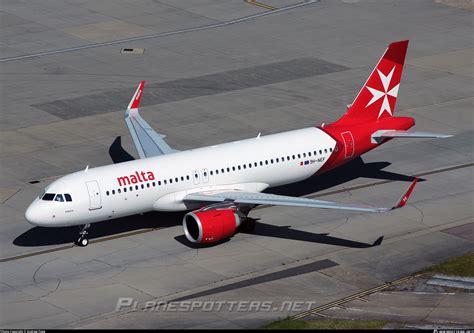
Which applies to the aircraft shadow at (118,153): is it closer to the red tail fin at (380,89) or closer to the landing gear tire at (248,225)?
the landing gear tire at (248,225)

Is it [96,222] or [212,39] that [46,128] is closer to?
[96,222]

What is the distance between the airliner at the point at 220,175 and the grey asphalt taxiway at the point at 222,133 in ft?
6.32

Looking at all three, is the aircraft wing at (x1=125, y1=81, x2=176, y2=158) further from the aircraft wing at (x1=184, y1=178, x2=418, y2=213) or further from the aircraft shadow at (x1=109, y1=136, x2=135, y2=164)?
the aircraft wing at (x1=184, y1=178, x2=418, y2=213)

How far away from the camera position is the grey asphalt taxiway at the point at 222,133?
56312 mm

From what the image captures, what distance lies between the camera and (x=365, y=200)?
68.2m

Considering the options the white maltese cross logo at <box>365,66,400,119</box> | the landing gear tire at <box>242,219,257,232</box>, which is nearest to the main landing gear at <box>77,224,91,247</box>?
the landing gear tire at <box>242,219,257,232</box>

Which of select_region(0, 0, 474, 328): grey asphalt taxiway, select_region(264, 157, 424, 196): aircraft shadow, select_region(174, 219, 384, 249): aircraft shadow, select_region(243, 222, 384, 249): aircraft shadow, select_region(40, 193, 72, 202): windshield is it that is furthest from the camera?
select_region(264, 157, 424, 196): aircraft shadow

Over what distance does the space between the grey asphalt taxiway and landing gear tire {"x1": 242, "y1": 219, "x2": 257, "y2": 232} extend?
0.59m

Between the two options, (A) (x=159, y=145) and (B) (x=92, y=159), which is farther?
(B) (x=92, y=159)

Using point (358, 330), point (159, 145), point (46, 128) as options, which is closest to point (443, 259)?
point (358, 330)

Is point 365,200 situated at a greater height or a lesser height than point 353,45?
lesser

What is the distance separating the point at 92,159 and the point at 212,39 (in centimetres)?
2976

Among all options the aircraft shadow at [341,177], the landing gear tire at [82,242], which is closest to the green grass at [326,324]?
the landing gear tire at [82,242]

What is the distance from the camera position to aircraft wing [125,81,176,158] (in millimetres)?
68812
